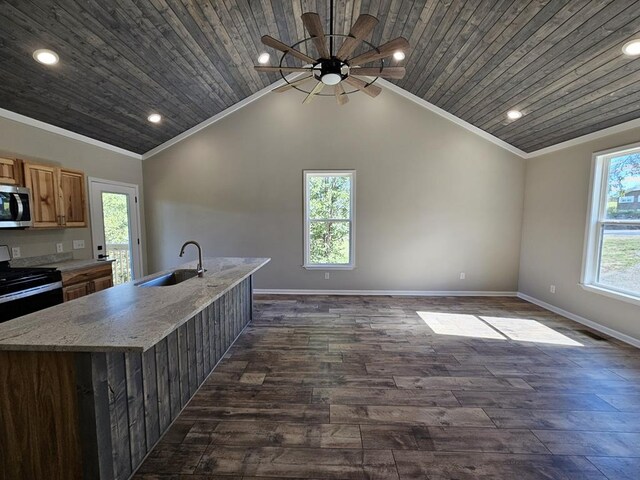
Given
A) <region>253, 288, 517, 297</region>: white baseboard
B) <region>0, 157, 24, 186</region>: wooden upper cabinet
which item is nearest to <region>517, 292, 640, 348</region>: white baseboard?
<region>253, 288, 517, 297</region>: white baseboard

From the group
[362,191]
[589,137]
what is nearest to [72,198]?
A: [362,191]

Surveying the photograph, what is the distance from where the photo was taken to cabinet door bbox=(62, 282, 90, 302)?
3175 millimetres

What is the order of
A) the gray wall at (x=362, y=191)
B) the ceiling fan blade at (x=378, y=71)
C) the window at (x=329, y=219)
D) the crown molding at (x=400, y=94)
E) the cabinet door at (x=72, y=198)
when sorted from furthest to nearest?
1. the window at (x=329, y=219)
2. the gray wall at (x=362, y=191)
3. the crown molding at (x=400, y=94)
4. the cabinet door at (x=72, y=198)
5. the ceiling fan blade at (x=378, y=71)

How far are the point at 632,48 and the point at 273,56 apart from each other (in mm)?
3850

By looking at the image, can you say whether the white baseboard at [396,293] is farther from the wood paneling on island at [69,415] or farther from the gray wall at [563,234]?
the wood paneling on island at [69,415]

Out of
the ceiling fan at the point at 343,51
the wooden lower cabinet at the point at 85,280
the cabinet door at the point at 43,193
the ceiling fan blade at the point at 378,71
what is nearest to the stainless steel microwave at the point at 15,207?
the cabinet door at the point at 43,193

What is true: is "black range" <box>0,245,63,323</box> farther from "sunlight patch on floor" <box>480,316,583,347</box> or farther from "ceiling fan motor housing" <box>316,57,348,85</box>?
"sunlight patch on floor" <box>480,316,583,347</box>

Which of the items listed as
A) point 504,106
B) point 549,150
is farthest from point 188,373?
point 549,150

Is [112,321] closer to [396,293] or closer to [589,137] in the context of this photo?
[396,293]

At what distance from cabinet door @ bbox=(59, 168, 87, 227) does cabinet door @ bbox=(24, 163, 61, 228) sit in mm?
81

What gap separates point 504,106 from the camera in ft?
12.9

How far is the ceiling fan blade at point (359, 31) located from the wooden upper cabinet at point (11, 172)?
3508 millimetres

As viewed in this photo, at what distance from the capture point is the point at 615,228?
3.52 meters

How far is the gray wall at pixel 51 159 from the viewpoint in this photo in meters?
3.16
